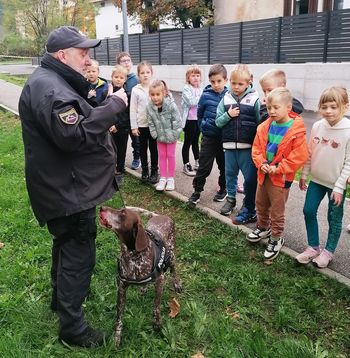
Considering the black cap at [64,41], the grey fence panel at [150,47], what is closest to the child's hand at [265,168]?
the black cap at [64,41]

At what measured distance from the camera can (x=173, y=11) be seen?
2397 centimetres

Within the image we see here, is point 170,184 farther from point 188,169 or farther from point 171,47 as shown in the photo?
point 171,47

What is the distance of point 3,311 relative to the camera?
3.46 m

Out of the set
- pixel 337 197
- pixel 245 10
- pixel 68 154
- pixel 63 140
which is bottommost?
pixel 337 197

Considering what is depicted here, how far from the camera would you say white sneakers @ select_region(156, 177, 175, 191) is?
624 cm

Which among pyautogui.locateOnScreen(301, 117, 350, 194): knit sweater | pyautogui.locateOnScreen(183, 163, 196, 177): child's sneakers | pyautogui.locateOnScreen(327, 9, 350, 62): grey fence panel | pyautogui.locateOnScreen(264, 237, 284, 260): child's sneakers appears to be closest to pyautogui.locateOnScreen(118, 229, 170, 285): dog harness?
pyautogui.locateOnScreen(264, 237, 284, 260): child's sneakers

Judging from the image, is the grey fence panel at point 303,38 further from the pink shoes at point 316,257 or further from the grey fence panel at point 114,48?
the grey fence panel at point 114,48

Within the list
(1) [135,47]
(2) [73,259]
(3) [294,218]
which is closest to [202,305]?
(2) [73,259]

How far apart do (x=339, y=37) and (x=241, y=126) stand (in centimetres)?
844

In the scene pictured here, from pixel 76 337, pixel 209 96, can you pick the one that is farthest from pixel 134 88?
pixel 76 337

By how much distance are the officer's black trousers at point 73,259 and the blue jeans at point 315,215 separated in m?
2.19

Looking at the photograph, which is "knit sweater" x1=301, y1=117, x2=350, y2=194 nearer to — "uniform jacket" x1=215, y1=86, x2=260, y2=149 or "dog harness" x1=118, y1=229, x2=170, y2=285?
"uniform jacket" x1=215, y1=86, x2=260, y2=149

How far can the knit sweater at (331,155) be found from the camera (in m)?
3.70

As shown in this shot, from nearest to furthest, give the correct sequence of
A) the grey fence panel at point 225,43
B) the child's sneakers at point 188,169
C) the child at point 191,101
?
the child at point 191,101, the child's sneakers at point 188,169, the grey fence panel at point 225,43
